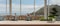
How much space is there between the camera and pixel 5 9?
6.07 meters

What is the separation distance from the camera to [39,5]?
6.07 m

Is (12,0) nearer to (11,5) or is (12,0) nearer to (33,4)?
(11,5)

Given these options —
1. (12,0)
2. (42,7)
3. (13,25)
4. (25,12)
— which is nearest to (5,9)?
(12,0)

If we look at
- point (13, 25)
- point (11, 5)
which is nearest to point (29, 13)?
point (11, 5)

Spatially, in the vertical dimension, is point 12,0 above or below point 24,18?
above

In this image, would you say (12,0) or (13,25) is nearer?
(13,25)

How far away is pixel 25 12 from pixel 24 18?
1.18 ft

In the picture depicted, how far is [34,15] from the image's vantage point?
20.0 feet

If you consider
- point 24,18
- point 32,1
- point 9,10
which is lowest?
point 24,18

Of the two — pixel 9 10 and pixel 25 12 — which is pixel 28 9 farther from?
pixel 9 10

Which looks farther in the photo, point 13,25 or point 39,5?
point 39,5

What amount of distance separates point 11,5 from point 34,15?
51.1 inches

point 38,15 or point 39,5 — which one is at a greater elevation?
point 39,5

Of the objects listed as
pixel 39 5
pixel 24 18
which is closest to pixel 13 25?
pixel 24 18
